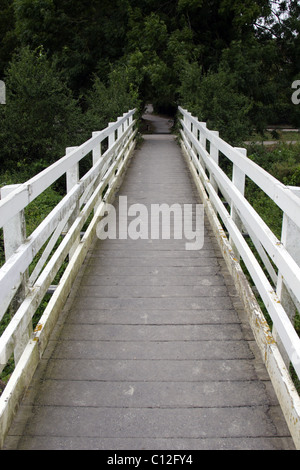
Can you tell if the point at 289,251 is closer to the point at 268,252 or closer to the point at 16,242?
the point at 268,252

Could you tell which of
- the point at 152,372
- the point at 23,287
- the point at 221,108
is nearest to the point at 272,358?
the point at 152,372

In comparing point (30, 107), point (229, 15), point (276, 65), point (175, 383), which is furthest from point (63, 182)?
point (276, 65)

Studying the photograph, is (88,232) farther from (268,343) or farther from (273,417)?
(273,417)

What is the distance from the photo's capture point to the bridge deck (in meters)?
2.94

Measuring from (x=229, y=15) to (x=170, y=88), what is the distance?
539 centimetres

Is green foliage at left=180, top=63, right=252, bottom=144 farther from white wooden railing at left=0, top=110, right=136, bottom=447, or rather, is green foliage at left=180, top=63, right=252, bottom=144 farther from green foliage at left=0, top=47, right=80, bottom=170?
white wooden railing at left=0, top=110, right=136, bottom=447

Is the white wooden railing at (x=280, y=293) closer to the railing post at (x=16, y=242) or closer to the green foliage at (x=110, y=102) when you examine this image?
the railing post at (x=16, y=242)

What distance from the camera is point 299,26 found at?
26.8m

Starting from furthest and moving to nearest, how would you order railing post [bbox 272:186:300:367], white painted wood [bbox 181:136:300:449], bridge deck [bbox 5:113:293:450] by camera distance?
railing post [bbox 272:186:300:367] → bridge deck [bbox 5:113:293:450] → white painted wood [bbox 181:136:300:449]

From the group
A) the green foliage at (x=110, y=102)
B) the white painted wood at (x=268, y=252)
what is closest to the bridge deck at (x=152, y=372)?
the white painted wood at (x=268, y=252)

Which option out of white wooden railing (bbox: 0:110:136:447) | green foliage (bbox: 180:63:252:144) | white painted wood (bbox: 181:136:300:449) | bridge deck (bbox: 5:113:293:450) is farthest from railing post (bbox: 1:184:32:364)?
green foliage (bbox: 180:63:252:144)

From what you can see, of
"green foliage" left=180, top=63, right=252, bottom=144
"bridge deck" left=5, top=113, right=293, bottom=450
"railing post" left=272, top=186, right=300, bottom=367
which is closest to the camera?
"bridge deck" left=5, top=113, right=293, bottom=450

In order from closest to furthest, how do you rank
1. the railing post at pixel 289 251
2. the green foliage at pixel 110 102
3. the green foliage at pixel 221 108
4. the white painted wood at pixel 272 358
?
1. the white painted wood at pixel 272 358
2. the railing post at pixel 289 251
3. the green foliage at pixel 221 108
4. the green foliage at pixel 110 102

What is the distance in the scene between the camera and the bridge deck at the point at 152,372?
9.66ft
